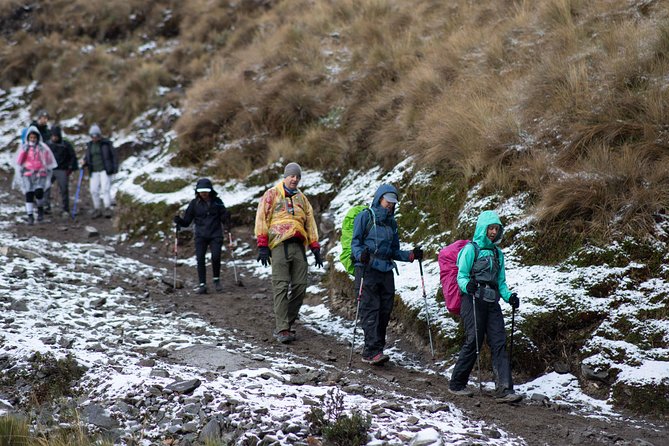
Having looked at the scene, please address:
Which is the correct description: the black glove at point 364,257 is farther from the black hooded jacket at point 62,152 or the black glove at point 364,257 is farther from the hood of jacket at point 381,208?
the black hooded jacket at point 62,152

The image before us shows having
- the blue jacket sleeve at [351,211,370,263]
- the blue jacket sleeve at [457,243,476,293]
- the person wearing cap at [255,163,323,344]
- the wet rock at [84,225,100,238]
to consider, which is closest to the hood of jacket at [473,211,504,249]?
the blue jacket sleeve at [457,243,476,293]

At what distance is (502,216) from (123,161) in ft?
46.9

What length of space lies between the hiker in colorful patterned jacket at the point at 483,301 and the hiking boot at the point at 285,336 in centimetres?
250

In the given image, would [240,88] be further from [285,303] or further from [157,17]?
[157,17]

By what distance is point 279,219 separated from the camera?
8688 millimetres

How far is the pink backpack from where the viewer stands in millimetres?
6988

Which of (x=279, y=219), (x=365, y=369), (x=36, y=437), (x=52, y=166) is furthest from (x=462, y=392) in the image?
(x=52, y=166)

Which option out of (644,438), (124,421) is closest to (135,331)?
(124,421)

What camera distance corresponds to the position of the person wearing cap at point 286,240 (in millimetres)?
8531

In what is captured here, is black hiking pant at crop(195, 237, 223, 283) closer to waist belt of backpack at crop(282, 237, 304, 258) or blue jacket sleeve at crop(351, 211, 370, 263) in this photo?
waist belt of backpack at crop(282, 237, 304, 258)

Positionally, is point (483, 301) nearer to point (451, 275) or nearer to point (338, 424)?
point (451, 275)

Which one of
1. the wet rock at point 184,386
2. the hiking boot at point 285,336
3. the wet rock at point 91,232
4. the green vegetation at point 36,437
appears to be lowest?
the green vegetation at point 36,437

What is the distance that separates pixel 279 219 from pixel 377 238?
1.68m

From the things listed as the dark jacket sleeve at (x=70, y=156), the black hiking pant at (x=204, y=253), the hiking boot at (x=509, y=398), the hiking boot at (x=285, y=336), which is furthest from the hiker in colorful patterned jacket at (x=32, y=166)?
the hiking boot at (x=509, y=398)
